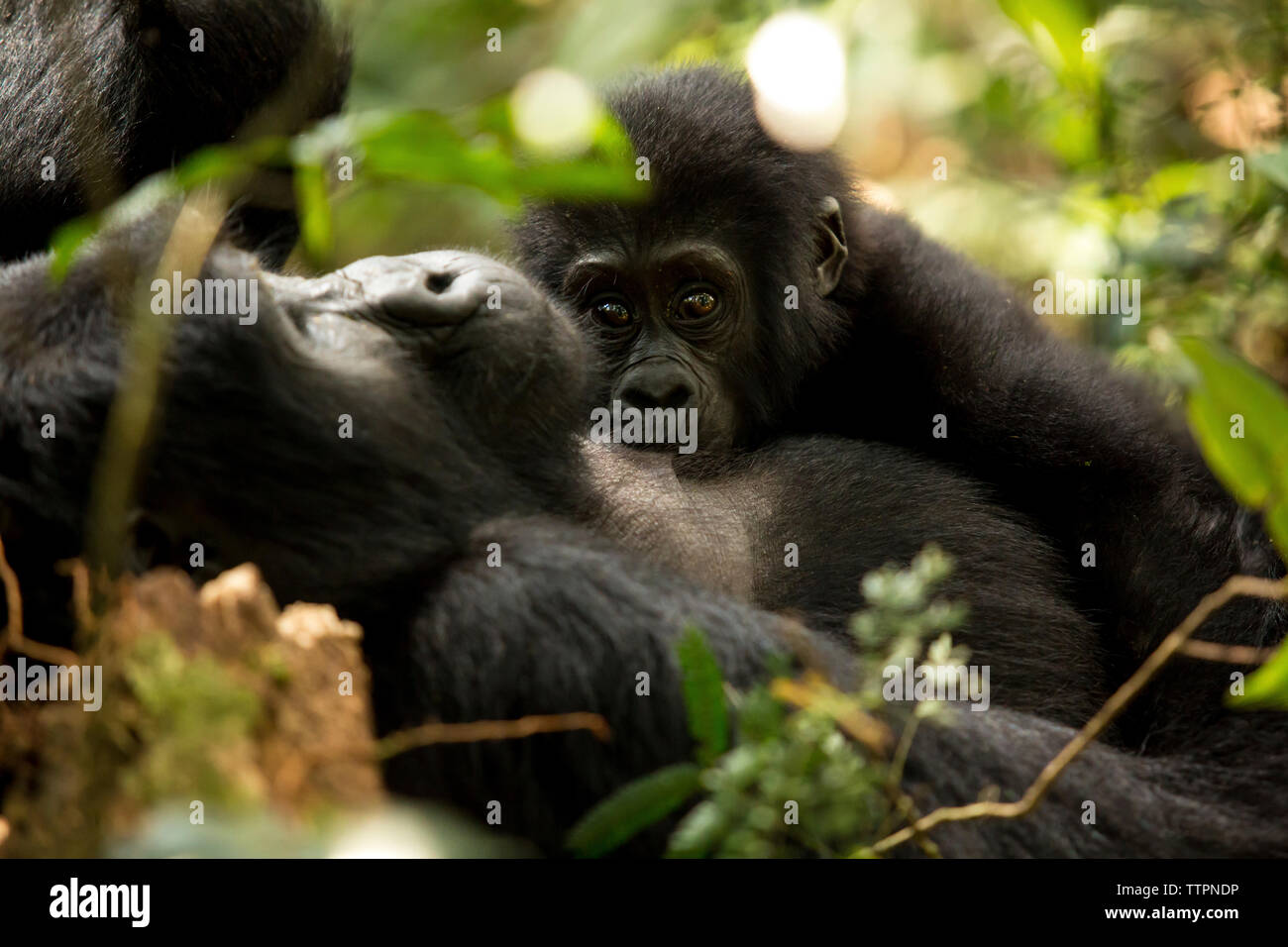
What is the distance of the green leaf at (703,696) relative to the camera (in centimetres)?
176

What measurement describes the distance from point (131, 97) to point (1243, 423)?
2551 mm

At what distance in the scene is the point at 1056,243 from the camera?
5.27 meters

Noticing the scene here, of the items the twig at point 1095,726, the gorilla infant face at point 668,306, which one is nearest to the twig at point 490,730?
the twig at point 1095,726

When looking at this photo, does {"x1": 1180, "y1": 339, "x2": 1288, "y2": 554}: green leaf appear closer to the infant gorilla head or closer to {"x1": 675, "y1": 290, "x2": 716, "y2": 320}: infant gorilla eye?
the infant gorilla head

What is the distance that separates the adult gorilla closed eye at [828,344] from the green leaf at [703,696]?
4.18 feet

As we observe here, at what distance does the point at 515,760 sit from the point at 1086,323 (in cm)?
335

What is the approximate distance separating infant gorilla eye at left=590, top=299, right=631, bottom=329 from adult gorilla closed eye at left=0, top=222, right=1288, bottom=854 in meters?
1.14

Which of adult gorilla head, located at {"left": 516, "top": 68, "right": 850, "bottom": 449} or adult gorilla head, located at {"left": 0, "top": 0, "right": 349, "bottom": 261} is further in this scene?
adult gorilla head, located at {"left": 516, "top": 68, "right": 850, "bottom": 449}

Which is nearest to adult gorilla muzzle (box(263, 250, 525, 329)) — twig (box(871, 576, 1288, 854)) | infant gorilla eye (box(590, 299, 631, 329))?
infant gorilla eye (box(590, 299, 631, 329))

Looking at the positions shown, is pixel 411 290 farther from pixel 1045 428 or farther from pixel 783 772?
pixel 1045 428

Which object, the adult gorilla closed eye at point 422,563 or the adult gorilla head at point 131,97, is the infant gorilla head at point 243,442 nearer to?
the adult gorilla closed eye at point 422,563

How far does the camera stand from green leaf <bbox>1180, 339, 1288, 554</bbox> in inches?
63.8

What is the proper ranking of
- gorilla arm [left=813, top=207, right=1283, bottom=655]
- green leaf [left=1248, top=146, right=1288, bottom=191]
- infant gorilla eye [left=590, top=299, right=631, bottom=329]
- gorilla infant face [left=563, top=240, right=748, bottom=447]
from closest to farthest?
green leaf [left=1248, top=146, right=1288, bottom=191] < gorilla arm [left=813, top=207, right=1283, bottom=655] < gorilla infant face [left=563, top=240, right=748, bottom=447] < infant gorilla eye [left=590, top=299, right=631, bottom=329]

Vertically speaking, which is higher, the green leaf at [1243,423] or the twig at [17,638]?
the green leaf at [1243,423]
